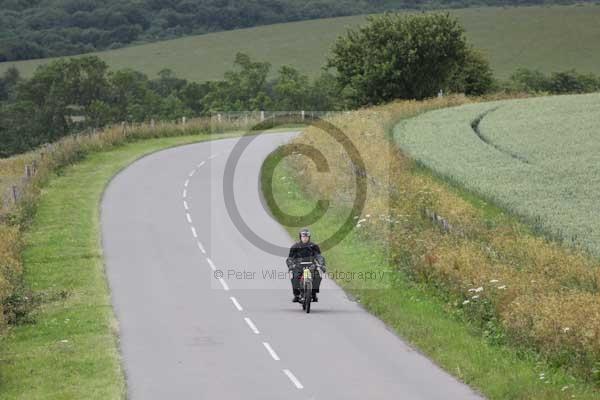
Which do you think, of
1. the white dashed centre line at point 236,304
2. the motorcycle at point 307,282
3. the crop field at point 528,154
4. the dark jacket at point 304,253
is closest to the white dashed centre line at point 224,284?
the white dashed centre line at point 236,304

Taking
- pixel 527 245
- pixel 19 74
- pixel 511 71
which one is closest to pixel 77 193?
pixel 527 245

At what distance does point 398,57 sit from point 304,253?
51.5m

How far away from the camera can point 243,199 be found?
4344 centimetres

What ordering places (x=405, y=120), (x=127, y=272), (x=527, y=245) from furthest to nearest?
1. (x=405, y=120)
2. (x=127, y=272)
3. (x=527, y=245)

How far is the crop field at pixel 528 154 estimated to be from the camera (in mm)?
30848

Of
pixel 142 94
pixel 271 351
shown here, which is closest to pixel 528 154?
pixel 271 351

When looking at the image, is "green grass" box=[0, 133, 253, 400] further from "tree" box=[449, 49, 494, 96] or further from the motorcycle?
"tree" box=[449, 49, 494, 96]

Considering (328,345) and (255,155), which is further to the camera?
(255,155)

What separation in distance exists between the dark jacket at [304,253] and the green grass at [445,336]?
1.74 metres

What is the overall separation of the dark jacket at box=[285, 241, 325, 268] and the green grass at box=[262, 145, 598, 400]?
1.74 m

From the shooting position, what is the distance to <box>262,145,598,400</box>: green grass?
1788cm

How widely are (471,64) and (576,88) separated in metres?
44.6

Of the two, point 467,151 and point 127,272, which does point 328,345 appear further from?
point 467,151

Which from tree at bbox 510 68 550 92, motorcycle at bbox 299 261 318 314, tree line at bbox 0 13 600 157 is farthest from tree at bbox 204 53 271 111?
motorcycle at bbox 299 261 318 314
